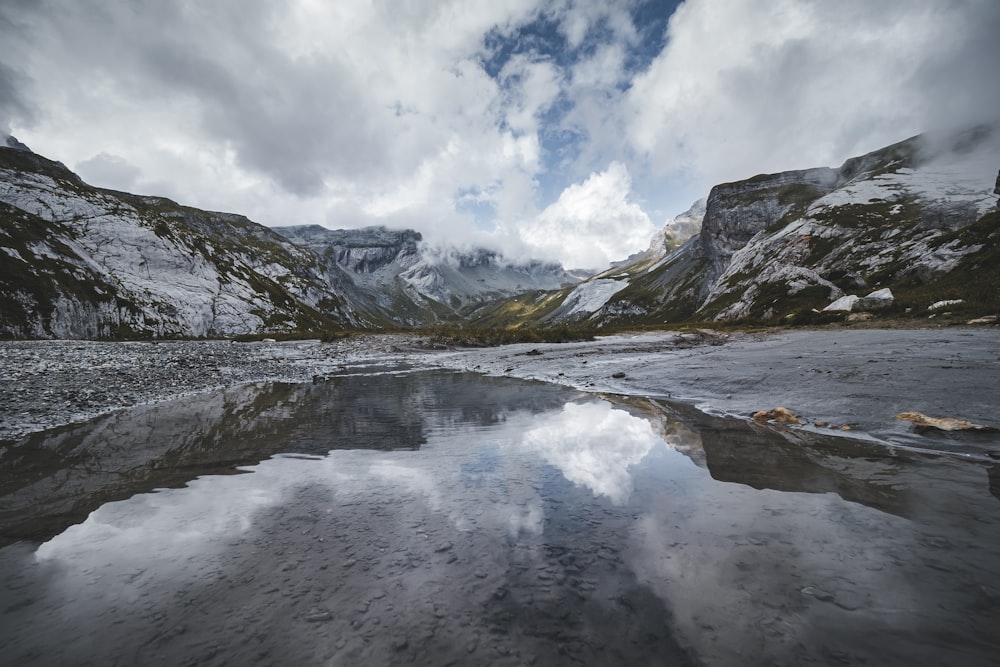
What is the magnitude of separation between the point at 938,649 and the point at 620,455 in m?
6.34

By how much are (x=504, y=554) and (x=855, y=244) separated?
4352 inches

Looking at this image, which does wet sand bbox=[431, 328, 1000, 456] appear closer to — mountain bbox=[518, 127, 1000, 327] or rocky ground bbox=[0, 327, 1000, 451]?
rocky ground bbox=[0, 327, 1000, 451]

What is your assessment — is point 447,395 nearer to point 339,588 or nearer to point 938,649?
point 339,588

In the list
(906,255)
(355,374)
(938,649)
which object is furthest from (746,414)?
(906,255)

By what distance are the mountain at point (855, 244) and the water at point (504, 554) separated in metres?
42.2

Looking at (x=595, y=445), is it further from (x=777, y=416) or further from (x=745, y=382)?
(x=745, y=382)

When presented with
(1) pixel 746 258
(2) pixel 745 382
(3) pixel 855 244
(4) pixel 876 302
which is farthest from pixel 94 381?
(1) pixel 746 258

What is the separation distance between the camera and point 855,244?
8438 cm

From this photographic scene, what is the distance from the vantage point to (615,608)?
13.6ft

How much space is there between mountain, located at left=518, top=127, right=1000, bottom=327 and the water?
138 ft

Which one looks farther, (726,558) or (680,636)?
(726,558)

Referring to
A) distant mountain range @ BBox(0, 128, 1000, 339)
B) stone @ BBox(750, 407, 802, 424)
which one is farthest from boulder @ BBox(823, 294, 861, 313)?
stone @ BBox(750, 407, 802, 424)

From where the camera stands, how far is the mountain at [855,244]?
49906 mm

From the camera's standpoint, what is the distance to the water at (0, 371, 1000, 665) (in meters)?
3.64
